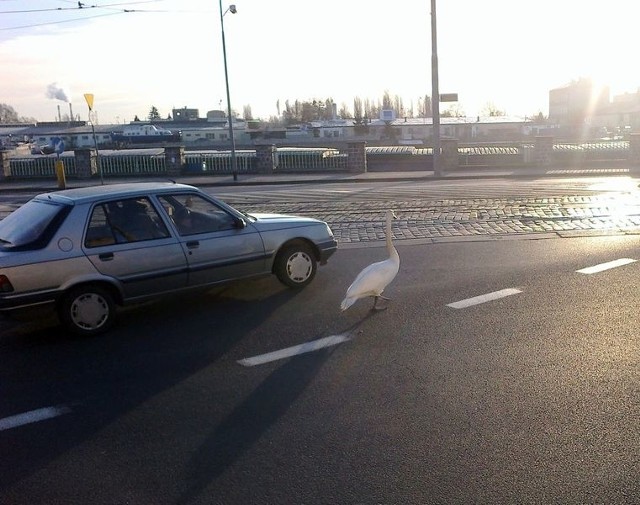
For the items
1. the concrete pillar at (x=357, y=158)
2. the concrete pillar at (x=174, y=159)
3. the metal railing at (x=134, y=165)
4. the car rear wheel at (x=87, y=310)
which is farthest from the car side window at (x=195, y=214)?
the metal railing at (x=134, y=165)

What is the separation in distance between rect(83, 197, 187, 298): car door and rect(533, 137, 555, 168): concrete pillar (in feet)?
98.0

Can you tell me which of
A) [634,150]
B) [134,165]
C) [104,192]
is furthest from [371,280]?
[134,165]

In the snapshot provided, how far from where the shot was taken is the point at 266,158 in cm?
3544

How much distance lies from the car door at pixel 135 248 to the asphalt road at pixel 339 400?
50cm

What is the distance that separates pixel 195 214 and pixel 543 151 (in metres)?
29.9

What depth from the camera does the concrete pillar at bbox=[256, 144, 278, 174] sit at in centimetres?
3528

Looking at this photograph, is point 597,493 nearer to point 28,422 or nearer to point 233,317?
point 28,422

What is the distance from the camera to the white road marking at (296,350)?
21.0 ft

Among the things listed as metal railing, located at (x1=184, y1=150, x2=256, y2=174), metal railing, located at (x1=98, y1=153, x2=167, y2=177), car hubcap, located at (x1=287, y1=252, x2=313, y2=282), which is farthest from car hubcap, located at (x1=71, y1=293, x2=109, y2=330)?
metal railing, located at (x1=98, y1=153, x2=167, y2=177)

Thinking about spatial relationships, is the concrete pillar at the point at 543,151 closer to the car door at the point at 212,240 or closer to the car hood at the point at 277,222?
the car hood at the point at 277,222

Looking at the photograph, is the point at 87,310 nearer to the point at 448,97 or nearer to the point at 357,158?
the point at 448,97

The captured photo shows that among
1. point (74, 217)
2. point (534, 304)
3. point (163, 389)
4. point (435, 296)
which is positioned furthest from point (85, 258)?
point (534, 304)

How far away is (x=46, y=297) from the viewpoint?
7012mm

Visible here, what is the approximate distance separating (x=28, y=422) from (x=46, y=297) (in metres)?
2.00
